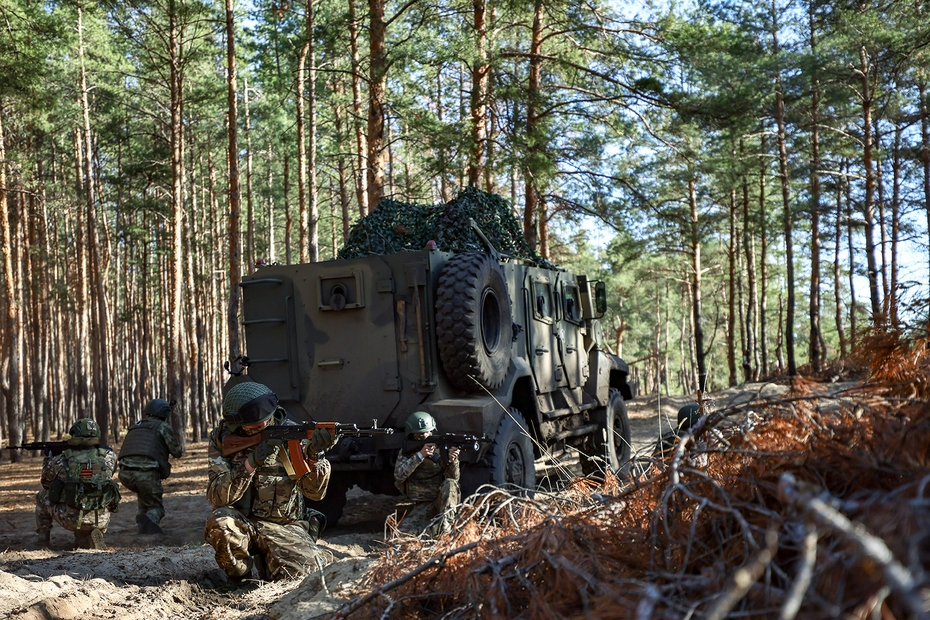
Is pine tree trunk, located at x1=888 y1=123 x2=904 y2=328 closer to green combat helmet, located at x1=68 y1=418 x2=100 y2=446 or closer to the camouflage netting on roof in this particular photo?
the camouflage netting on roof

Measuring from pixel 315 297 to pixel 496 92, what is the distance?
249 inches

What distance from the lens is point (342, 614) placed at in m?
2.90

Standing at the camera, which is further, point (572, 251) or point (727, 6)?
point (572, 251)

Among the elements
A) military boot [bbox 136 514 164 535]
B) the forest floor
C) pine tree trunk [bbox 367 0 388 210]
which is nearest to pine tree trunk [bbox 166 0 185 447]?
pine tree trunk [bbox 367 0 388 210]

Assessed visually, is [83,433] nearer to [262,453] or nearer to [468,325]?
[262,453]

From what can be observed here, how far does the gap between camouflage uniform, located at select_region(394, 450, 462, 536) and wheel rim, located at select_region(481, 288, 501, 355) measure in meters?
1.15

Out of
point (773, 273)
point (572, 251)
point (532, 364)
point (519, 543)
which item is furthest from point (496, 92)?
point (773, 273)

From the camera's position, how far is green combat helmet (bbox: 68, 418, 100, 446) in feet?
→ 25.7

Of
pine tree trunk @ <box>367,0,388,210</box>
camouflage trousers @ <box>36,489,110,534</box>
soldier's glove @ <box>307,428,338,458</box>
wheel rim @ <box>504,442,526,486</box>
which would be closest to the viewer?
soldier's glove @ <box>307,428,338,458</box>

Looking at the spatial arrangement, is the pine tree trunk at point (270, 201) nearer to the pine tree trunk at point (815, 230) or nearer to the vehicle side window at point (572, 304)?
the pine tree trunk at point (815, 230)

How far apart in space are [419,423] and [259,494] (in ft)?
4.77

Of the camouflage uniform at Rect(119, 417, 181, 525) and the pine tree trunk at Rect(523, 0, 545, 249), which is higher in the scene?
the pine tree trunk at Rect(523, 0, 545, 249)

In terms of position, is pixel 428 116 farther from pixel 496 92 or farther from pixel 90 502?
pixel 90 502

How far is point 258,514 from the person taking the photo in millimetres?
5441
